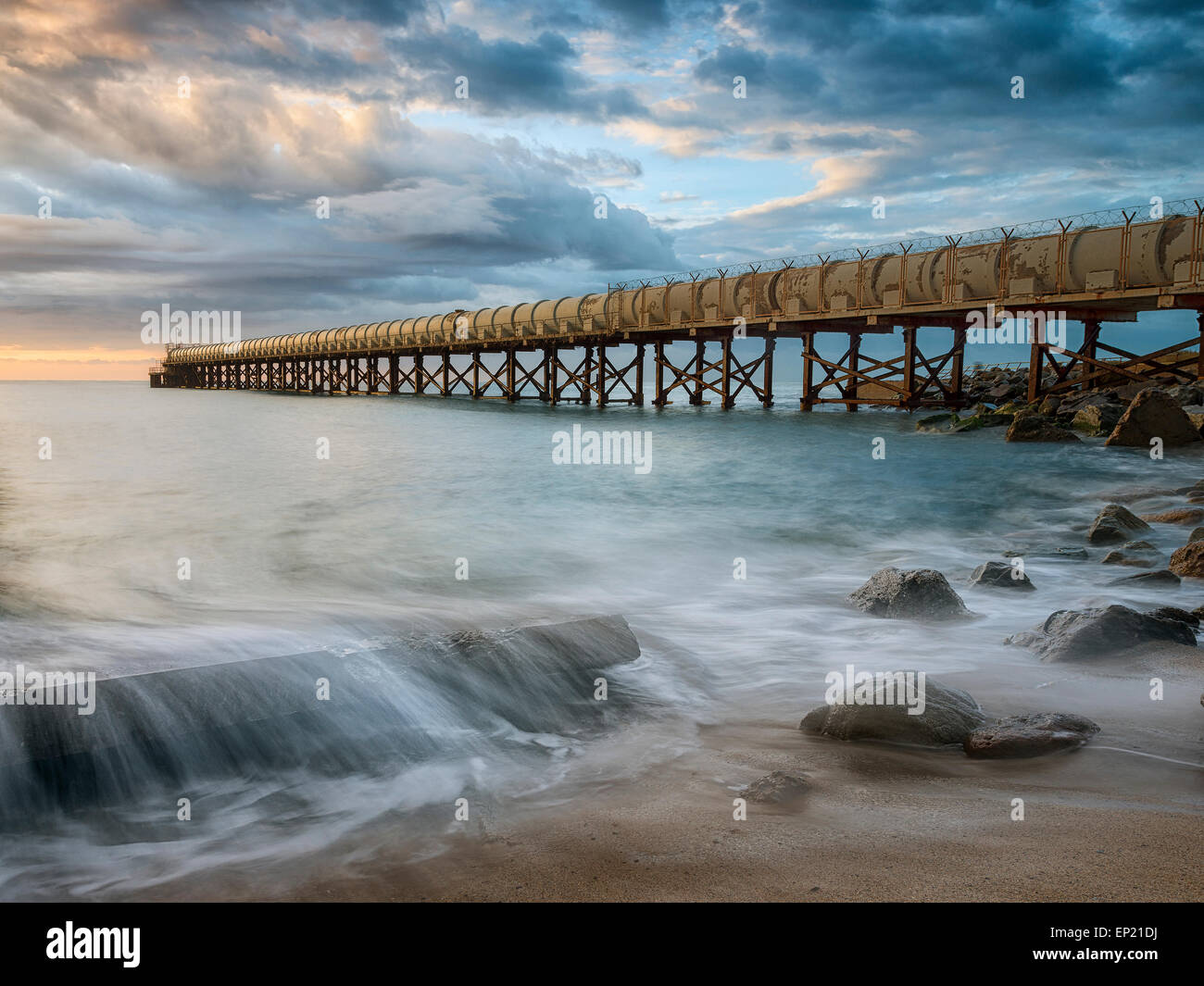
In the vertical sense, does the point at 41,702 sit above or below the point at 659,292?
below

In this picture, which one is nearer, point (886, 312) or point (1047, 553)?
point (1047, 553)

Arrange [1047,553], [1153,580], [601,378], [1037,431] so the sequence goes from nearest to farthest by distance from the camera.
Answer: [1153,580]
[1047,553]
[1037,431]
[601,378]

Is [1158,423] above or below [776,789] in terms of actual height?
above

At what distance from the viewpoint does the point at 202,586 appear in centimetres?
767

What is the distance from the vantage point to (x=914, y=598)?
647 cm

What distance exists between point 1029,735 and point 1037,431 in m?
15.7

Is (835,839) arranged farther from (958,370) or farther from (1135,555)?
(958,370)

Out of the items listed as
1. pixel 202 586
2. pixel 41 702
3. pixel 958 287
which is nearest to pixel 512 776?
pixel 41 702

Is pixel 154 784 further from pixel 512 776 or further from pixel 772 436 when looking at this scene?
pixel 772 436

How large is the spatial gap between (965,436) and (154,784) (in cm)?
1964

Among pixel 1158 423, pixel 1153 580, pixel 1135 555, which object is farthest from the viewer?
pixel 1158 423

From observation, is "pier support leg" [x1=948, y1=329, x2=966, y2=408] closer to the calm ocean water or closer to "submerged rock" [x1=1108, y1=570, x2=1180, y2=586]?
the calm ocean water

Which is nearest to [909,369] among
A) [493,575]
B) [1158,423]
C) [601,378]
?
[1158,423]
